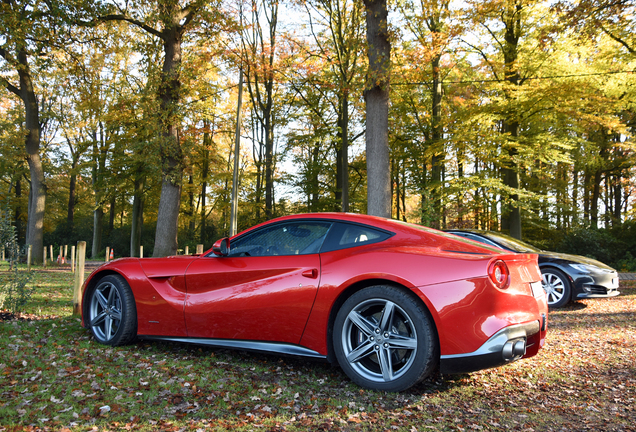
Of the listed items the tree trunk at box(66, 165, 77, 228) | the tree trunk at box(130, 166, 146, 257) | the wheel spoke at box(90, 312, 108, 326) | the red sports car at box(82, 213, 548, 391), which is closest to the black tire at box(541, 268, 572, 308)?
the red sports car at box(82, 213, 548, 391)

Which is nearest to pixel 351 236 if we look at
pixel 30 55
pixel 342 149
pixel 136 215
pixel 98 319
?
pixel 98 319

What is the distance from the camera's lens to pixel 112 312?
4590 millimetres

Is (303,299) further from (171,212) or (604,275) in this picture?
(171,212)

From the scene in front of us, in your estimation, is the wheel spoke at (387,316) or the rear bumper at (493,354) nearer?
the rear bumper at (493,354)

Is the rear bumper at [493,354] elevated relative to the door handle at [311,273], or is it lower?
lower

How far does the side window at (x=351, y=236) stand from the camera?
11.8ft

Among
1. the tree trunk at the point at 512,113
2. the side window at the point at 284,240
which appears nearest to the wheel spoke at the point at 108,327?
the side window at the point at 284,240

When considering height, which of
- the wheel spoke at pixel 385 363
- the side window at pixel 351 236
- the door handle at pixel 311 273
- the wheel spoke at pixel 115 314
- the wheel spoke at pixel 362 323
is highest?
the side window at pixel 351 236

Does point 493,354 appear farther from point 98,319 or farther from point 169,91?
point 169,91

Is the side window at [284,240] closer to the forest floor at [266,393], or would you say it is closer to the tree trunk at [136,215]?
the forest floor at [266,393]

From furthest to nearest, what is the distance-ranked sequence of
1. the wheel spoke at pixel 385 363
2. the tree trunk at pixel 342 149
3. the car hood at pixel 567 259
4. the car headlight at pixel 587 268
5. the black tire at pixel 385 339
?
the tree trunk at pixel 342 149 → the car hood at pixel 567 259 → the car headlight at pixel 587 268 → the wheel spoke at pixel 385 363 → the black tire at pixel 385 339

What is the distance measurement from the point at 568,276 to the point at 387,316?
5.75m

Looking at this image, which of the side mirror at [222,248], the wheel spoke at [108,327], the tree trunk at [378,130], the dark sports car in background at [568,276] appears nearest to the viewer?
the side mirror at [222,248]

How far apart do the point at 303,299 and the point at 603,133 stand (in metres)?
25.8
